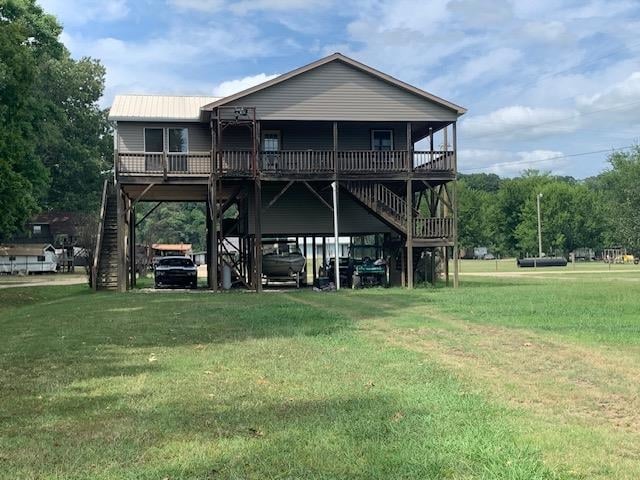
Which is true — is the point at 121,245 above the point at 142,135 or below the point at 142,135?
below

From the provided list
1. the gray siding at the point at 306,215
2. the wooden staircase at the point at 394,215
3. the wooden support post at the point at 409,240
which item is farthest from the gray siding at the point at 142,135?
the wooden support post at the point at 409,240

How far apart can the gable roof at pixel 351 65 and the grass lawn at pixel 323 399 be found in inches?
543

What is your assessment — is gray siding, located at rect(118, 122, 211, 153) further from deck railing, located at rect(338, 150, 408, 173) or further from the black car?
deck railing, located at rect(338, 150, 408, 173)

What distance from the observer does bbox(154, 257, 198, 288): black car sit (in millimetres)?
28438

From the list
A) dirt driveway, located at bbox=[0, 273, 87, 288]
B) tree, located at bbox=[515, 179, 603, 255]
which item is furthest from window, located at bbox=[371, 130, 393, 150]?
tree, located at bbox=[515, 179, 603, 255]

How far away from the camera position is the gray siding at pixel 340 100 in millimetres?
26078

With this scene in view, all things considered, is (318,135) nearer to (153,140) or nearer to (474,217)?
(153,140)

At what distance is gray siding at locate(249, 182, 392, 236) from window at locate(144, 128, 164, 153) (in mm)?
4789

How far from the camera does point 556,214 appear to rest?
87.5 meters

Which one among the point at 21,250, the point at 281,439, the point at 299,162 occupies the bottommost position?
the point at 281,439

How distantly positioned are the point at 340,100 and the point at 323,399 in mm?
21180

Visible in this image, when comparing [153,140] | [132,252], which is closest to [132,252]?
[132,252]

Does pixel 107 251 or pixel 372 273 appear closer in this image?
pixel 372 273

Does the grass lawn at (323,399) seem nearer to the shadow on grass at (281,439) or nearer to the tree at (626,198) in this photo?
the shadow on grass at (281,439)
